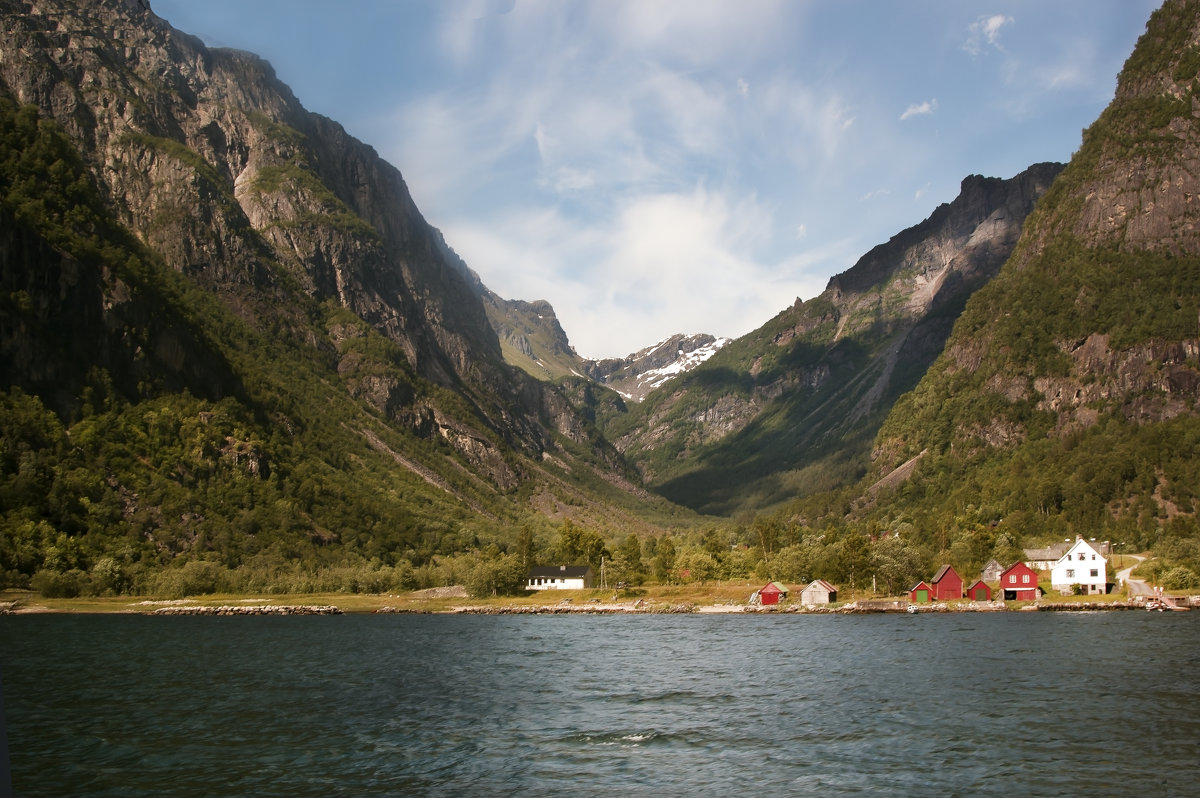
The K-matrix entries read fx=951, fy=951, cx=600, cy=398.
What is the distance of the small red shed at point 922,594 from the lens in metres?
146

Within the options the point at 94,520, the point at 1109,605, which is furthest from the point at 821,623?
the point at 94,520

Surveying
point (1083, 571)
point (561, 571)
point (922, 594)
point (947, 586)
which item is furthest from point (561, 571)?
point (1083, 571)

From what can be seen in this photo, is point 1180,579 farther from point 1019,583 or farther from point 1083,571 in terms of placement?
point 1019,583

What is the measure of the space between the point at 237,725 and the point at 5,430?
135 m

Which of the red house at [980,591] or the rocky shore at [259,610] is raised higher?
the red house at [980,591]

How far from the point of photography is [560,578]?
19000 cm

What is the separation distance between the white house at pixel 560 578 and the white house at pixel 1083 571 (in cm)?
8486

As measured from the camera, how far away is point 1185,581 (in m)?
139

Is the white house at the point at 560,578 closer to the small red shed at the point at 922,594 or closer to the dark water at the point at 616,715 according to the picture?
the small red shed at the point at 922,594

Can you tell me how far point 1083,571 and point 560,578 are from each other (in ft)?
307

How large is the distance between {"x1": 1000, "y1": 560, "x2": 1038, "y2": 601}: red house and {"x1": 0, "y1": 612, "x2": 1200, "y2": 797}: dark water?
155 feet

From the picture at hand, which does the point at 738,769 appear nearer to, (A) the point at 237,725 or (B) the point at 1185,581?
Answer: (A) the point at 237,725

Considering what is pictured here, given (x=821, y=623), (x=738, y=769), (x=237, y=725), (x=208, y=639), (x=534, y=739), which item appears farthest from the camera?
(x=821, y=623)

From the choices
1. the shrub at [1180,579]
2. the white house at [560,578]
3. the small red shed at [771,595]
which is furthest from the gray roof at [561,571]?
the shrub at [1180,579]
